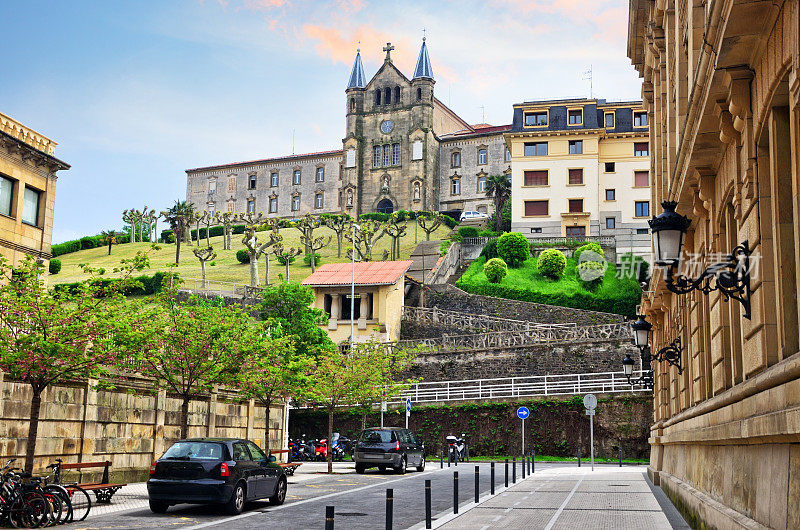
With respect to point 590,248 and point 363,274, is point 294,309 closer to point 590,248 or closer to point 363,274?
point 363,274

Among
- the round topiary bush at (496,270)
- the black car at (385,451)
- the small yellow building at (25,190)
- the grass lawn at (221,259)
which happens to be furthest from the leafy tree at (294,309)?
the black car at (385,451)

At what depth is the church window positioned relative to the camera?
10531cm

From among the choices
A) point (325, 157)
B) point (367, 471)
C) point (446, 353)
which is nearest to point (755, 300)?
point (367, 471)

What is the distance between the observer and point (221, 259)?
95.5 meters

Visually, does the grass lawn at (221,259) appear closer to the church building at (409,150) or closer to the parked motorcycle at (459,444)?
the church building at (409,150)

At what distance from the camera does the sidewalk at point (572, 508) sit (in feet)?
46.5

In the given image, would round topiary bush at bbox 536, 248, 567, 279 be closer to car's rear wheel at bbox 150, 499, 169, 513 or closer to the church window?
the church window

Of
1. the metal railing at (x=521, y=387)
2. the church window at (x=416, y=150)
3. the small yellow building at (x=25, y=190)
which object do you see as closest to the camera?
the small yellow building at (x=25, y=190)

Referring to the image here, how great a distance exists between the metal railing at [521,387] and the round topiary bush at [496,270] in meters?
16.2

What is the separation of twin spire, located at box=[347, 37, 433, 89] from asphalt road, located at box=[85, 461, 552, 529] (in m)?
87.0

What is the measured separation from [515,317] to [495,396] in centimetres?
1515

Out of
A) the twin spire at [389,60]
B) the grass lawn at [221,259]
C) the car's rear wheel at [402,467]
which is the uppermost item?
the twin spire at [389,60]

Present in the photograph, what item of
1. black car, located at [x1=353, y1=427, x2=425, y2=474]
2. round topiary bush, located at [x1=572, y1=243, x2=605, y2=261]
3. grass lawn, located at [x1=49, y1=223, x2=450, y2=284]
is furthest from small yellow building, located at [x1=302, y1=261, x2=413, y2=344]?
black car, located at [x1=353, y1=427, x2=425, y2=474]

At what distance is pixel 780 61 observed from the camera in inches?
255
